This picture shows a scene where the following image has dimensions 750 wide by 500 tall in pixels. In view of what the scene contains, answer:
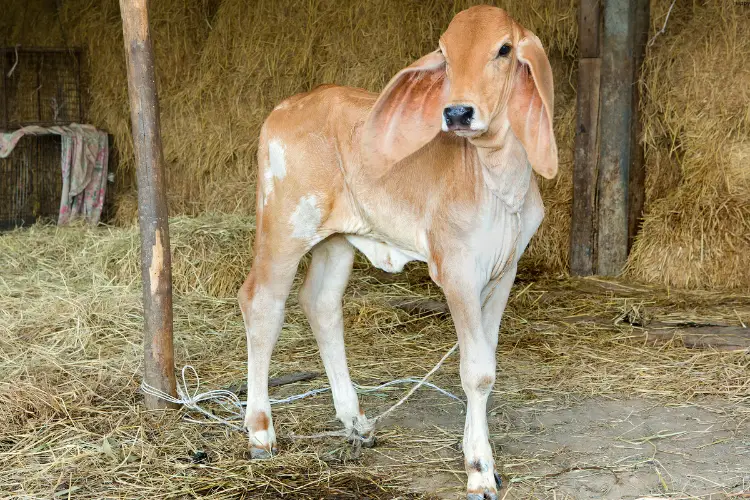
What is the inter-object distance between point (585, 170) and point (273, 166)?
379cm

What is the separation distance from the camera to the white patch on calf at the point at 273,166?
14.5 ft

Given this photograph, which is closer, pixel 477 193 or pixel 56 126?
pixel 477 193

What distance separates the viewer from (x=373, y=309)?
268 inches

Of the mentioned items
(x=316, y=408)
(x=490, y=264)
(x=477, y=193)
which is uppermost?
(x=477, y=193)

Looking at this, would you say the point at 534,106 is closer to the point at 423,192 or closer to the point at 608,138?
the point at 423,192

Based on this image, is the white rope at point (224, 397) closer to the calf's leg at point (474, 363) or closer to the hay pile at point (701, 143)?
the calf's leg at point (474, 363)

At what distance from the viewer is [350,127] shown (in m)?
4.27

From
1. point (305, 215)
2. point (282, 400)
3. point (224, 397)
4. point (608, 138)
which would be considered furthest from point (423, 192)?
point (608, 138)

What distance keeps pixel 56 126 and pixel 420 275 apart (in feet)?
16.0

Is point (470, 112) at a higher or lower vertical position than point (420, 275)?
higher

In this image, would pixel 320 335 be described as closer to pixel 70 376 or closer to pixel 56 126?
pixel 70 376

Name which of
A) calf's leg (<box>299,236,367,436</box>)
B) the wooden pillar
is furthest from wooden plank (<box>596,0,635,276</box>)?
calf's leg (<box>299,236,367,436</box>)

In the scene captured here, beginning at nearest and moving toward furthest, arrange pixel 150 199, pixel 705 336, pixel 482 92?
pixel 482 92 < pixel 150 199 < pixel 705 336

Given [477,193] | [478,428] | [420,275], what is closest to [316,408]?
[478,428]
